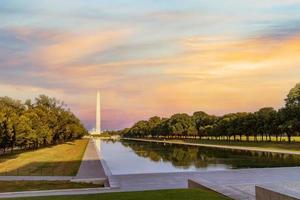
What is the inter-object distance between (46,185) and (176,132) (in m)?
114

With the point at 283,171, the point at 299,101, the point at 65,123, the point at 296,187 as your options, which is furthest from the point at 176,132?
the point at 296,187

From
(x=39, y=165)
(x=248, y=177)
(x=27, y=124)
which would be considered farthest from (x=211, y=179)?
(x=27, y=124)

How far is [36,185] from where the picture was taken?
66.2 feet

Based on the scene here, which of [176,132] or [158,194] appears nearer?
[158,194]

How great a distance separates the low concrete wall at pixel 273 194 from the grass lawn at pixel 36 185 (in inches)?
434

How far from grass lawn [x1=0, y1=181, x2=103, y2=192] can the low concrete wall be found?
36.1 ft

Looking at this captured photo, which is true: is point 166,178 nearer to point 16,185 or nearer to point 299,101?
point 16,185

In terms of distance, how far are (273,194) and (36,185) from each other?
13559 millimetres

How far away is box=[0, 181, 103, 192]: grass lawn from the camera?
19.0 m

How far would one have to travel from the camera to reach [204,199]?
11.2 metres


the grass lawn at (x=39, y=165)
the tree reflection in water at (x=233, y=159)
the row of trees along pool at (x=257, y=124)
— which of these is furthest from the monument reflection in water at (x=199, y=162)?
the row of trees along pool at (x=257, y=124)

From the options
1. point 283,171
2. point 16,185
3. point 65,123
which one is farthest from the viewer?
point 65,123

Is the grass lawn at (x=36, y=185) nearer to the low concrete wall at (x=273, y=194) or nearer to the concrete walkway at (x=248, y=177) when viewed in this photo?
the concrete walkway at (x=248, y=177)

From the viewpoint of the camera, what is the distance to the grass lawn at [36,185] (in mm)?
18984
